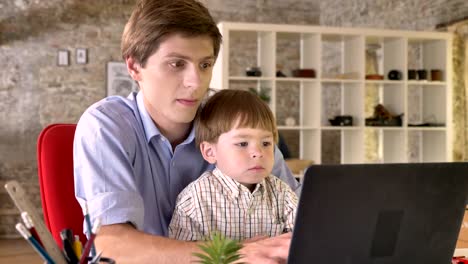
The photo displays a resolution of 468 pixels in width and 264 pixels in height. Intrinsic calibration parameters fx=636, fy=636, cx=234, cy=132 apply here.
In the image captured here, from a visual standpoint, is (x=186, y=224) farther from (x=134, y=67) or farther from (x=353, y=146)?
(x=353, y=146)

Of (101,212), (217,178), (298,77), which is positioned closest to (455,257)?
(217,178)

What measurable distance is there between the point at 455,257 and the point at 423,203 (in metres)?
0.37

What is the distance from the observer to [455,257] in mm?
1424

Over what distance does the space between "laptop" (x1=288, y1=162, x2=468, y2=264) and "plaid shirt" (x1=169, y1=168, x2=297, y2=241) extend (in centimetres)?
59

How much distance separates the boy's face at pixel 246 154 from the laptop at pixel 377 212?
62cm

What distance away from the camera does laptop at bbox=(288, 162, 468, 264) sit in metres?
1.02

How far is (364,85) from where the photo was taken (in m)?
6.96

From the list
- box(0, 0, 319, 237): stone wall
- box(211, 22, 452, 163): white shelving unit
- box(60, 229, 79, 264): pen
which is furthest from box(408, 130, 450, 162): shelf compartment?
box(60, 229, 79, 264): pen

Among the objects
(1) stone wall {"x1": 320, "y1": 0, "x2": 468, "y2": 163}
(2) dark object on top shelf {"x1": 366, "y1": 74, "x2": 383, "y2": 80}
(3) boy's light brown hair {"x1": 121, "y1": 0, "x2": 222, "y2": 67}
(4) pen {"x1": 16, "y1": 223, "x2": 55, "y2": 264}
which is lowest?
(4) pen {"x1": 16, "y1": 223, "x2": 55, "y2": 264}

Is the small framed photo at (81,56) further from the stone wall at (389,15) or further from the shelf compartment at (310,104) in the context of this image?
the stone wall at (389,15)

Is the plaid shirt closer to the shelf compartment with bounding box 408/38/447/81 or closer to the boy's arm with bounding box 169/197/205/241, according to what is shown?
the boy's arm with bounding box 169/197/205/241

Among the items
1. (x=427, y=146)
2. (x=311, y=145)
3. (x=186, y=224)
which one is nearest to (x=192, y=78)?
(x=186, y=224)

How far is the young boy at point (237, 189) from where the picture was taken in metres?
1.70

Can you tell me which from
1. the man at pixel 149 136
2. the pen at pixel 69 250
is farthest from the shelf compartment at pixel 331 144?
the pen at pixel 69 250
